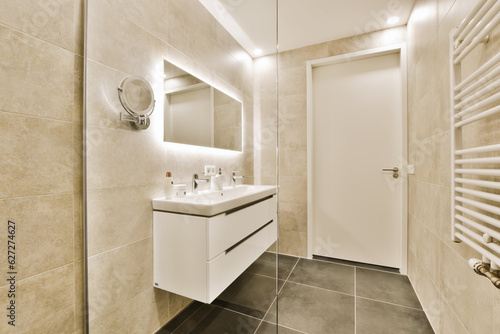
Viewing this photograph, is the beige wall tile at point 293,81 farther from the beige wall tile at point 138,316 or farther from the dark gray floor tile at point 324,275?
the beige wall tile at point 138,316

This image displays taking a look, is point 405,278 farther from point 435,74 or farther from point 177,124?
point 177,124

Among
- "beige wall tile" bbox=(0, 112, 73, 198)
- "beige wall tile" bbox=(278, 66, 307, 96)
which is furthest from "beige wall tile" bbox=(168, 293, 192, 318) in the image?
"beige wall tile" bbox=(278, 66, 307, 96)

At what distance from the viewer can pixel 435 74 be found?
1281 millimetres

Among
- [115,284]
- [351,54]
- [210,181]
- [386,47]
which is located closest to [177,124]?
[210,181]

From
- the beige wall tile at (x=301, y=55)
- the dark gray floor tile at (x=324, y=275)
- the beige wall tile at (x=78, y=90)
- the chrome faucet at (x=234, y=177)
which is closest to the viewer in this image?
the beige wall tile at (x=78, y=90)

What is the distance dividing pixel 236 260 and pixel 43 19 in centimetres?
135

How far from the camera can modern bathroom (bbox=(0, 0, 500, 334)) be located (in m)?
0.77

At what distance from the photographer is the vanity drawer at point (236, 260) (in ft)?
3.51

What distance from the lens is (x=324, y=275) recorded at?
1.98m

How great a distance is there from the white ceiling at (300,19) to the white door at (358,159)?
33 cm

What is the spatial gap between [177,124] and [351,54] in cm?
190

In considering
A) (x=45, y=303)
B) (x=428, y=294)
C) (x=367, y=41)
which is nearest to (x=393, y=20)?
(x=367, y=41)

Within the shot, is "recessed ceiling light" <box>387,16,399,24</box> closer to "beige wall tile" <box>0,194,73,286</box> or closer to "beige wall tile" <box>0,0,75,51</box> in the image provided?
"beige wall tile" <box>0,0,75,51</box>

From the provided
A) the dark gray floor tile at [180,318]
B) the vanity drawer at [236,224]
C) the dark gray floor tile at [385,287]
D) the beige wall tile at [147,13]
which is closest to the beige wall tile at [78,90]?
the beige wall tile at [147,13]
